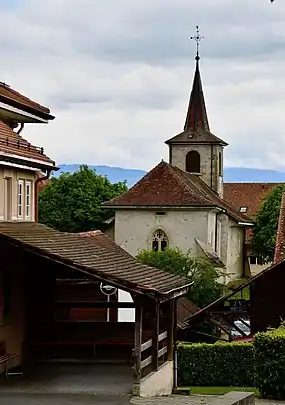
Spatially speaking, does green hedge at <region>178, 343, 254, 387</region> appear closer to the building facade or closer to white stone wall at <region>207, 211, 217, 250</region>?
the building facade

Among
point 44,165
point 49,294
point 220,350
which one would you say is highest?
point 44,165

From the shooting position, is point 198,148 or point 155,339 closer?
point 155,339

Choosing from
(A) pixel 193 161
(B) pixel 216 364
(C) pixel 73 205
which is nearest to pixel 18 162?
(B) pixel 216 364

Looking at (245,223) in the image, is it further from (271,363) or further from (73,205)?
(271,363)

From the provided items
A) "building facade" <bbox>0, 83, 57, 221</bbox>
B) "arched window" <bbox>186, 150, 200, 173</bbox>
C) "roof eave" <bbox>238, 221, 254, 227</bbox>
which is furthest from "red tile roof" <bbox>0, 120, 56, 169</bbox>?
"arched window" <bbox>186, 150, 200, 173</bbox>

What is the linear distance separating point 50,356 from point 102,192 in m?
61.5

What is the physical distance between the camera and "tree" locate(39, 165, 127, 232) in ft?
278

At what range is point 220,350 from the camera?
115 ft

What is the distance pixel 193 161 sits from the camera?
90.5m

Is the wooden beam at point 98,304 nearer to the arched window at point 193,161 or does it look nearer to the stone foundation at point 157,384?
the stone foundation at point 157,384

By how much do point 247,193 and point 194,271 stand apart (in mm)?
44276

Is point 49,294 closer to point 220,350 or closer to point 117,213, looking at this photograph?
point 220,350

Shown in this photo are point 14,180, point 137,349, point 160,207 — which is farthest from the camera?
point 160,207

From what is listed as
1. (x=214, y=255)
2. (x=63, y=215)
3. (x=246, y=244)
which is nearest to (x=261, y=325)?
(x=214, y=255)
